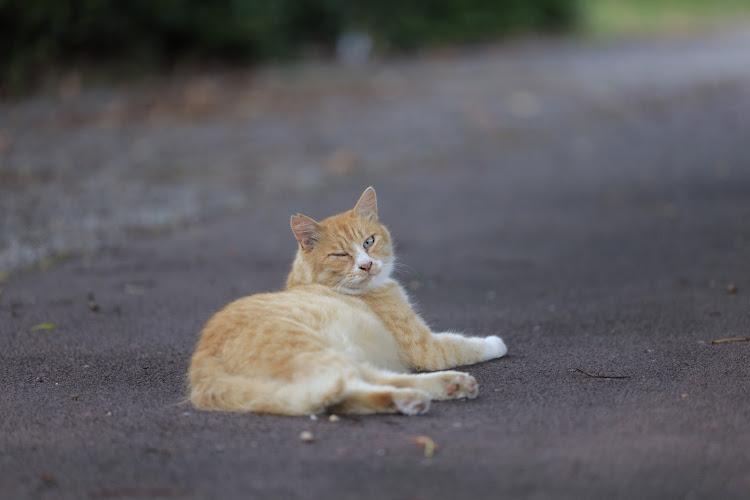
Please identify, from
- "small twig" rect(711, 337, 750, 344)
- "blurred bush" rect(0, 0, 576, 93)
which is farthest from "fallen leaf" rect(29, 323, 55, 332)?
"blurred bush" rect(0, 0, 576, 93)

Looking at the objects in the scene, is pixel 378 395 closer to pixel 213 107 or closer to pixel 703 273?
pixel 703 273

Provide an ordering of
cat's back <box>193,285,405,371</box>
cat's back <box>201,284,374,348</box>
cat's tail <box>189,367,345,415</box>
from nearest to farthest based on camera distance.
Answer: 1. cat's tail <box>189,367,345,415</box>
2. cat's back <box>193,285,405,371</box>
3. cat's back <box>201,284,374,348</box>

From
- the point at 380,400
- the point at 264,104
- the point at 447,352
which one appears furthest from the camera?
the point at 264,104

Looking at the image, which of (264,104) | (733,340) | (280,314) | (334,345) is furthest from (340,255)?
(264,104)

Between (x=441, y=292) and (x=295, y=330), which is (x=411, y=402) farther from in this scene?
(x=441, y=292)

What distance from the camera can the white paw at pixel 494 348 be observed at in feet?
13.7

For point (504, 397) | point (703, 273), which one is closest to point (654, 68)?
point (703, 273)

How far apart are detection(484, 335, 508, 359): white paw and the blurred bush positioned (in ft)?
36.5

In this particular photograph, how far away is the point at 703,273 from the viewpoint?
5711 millimetres

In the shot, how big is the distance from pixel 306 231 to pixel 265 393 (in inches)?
46.9

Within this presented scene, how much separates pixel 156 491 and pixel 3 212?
584cm

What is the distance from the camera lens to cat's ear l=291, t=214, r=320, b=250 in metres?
4.33

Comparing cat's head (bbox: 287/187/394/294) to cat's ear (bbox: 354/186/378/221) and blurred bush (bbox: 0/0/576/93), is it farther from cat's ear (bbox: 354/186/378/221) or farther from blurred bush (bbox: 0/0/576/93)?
blurred bush (bbox: 0/0/576/93)

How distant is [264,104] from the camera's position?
1355 cm
